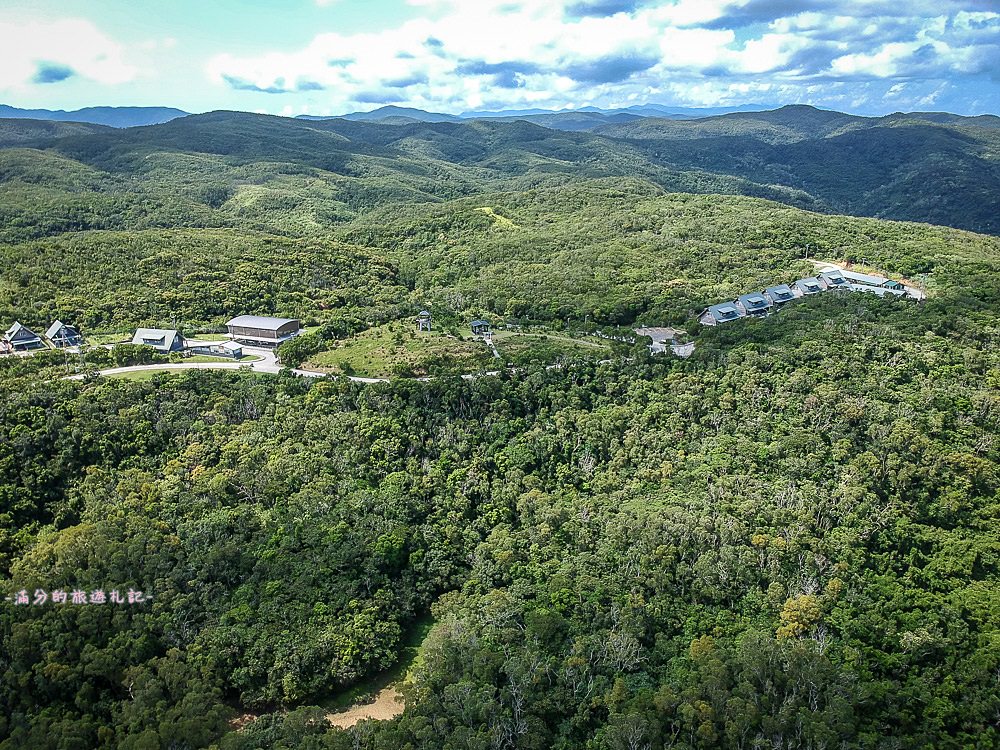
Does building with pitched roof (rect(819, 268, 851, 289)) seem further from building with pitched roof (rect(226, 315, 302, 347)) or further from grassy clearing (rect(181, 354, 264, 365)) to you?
grassy clearing (rect(181, 354, 264, 365))

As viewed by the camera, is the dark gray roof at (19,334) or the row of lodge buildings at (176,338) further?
the row of lodge buildings at (176,338)

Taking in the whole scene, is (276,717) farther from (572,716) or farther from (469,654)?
(572,716)

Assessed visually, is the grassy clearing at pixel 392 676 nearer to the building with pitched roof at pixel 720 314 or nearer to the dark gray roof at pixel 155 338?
the dark gray roof at pixel 155 338

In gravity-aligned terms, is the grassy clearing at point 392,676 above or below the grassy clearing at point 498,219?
below

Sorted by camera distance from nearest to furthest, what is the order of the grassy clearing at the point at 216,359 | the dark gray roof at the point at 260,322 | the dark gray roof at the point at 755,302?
the grassy clearing at the point at 216,359 < the dark gray roof at the point at 260,322 < the dark gray roof at the point at 755,302

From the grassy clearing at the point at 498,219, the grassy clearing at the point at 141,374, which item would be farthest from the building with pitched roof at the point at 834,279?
the grassy clearing at the point at 141,374

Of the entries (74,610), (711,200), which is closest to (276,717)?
(74,610)

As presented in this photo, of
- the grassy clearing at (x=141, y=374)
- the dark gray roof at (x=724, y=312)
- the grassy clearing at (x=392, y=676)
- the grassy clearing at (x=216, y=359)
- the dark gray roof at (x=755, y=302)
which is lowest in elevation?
the grassy clearing at (x=392, y=676)

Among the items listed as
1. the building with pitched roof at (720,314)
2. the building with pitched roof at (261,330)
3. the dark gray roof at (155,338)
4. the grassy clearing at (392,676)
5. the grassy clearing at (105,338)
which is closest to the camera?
the grassy clearing at (392,676)

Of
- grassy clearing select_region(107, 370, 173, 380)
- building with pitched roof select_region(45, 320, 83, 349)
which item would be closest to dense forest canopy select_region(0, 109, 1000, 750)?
grassy clearing select_region(107, 370, 173, 380)
